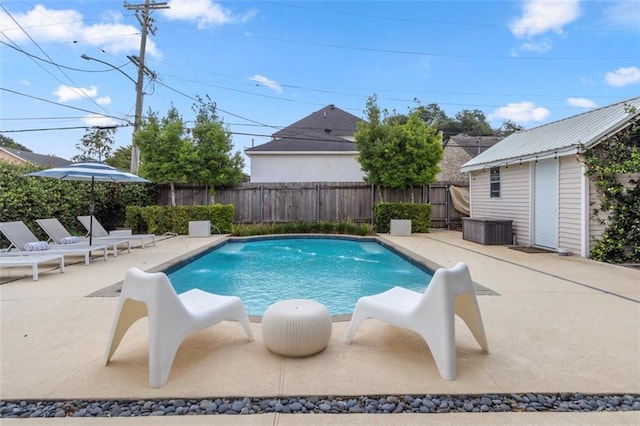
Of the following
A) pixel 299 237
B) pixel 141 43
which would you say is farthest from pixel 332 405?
pixel 141 43

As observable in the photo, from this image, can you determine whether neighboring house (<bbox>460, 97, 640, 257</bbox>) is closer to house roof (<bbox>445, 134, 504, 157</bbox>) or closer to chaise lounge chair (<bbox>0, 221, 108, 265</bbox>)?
chaise lounge chair (<bbox>0, 221, 108, 265</bbox>)

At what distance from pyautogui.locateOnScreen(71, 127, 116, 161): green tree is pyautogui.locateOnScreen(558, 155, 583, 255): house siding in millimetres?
36337

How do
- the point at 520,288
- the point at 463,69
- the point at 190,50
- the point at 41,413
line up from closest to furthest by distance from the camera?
1. the point at 41,413
2. the point at 520,288
3. the point at 190,50
4. the point at 463,69

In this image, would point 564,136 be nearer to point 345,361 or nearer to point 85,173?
point 345,361

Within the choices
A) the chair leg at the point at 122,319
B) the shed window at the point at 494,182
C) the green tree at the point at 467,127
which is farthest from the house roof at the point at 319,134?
the green tree at the point at 467,127

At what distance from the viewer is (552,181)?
25.9 ft

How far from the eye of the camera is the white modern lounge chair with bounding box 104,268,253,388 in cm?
219

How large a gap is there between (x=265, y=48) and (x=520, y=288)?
16.0m

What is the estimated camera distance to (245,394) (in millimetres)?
2086

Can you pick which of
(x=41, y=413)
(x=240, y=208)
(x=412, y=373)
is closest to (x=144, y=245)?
(x=240, y=208)

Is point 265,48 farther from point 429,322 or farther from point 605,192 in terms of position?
point 429,322

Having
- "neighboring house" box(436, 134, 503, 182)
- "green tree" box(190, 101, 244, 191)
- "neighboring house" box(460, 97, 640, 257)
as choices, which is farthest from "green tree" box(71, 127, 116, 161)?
"neighboring house" box(460, 97, 640, 257)

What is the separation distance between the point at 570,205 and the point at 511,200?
7.48ft

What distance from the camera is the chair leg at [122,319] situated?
2455mm
